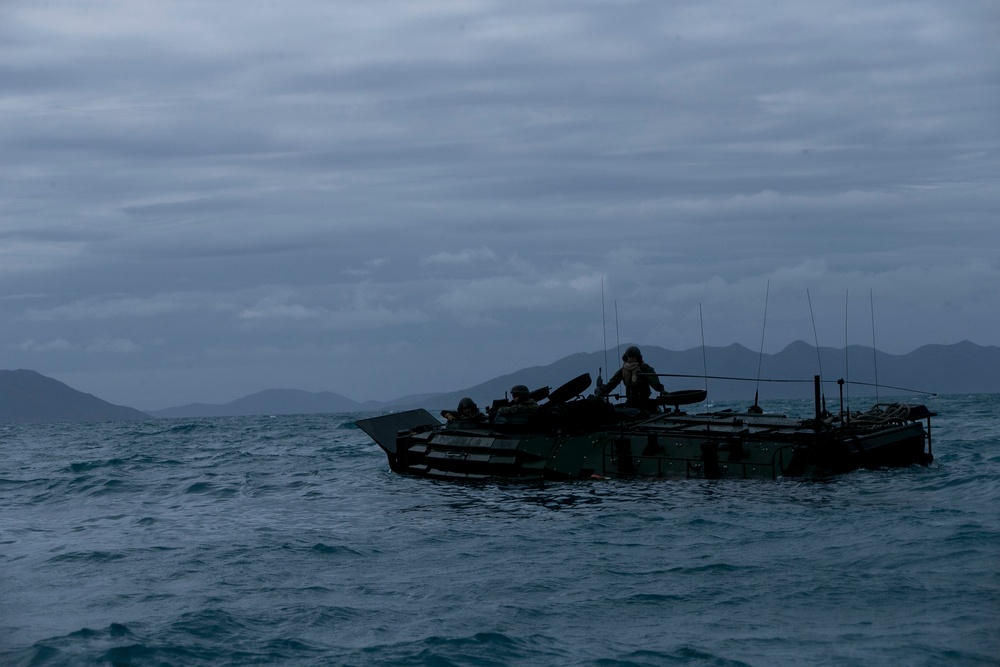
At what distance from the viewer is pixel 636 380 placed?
27.4 meters

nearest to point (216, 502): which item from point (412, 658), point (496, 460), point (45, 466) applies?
point (496, 460)

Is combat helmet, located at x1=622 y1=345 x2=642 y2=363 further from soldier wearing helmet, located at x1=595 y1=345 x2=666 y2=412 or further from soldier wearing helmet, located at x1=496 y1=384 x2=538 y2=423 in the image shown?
soldier wearing helmet, located at x1=496 y1=384 x2=538 y2=423

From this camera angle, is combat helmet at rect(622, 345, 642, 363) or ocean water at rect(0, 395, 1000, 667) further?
combat helmet at rect(622, 345, 642, 363)

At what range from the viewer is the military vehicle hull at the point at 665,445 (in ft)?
71.4

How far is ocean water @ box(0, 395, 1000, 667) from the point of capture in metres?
10.9

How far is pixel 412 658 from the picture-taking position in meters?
10.6

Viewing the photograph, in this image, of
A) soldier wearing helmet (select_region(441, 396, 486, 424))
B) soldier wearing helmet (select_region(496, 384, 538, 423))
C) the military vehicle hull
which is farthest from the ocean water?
soldier wearing helmet (select_region(441, 396, 486, 424))

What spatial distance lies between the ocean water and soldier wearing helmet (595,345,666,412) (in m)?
4.68

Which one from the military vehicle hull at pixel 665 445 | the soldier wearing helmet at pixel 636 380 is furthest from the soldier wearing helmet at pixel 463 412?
the soldier wearing helmet at pixel 636 380

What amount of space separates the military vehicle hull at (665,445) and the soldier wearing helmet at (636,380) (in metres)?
0.81

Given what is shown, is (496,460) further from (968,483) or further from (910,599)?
(910,599)

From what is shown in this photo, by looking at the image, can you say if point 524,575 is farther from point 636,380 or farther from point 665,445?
point 636,380

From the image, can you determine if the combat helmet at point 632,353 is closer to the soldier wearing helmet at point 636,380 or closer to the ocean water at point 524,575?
the soldier wearing helmet at point 636,380

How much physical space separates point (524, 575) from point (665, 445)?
9.09 m
